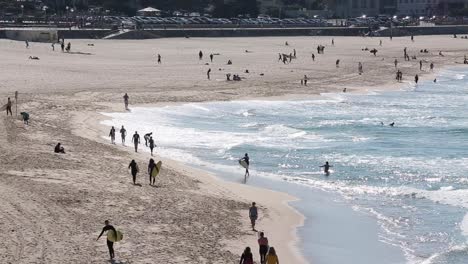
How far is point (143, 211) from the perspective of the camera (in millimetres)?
19094

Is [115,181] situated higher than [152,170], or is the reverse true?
[152,170]

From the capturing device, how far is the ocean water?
20594mm

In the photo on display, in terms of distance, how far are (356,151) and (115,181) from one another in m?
11.4

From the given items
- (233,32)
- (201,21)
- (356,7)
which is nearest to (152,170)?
(233,32)

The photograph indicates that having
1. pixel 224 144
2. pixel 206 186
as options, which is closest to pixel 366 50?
pixel 224 144

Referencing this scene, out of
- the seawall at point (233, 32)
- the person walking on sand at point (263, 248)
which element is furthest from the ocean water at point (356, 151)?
the seawall at point (233, 32)

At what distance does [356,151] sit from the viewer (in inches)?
1216

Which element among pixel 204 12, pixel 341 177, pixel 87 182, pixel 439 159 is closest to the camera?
pixel 87 182

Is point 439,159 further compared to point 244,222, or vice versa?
point 439,159

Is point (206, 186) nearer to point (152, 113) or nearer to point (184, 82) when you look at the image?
point (152, 113)

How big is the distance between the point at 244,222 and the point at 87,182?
4471 mm

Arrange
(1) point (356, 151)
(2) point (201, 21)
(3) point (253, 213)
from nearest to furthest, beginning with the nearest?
(3) point (253, 213)
(1) point (356, 151)
(2) point (201, 21)

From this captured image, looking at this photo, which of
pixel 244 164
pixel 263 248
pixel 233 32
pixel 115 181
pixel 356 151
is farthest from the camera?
pixel 233 32

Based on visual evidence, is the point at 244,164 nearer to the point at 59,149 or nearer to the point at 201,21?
the point at 59,149
